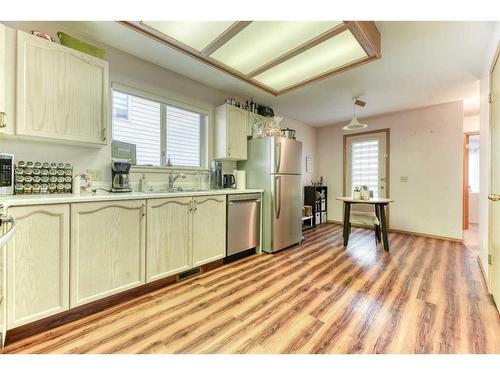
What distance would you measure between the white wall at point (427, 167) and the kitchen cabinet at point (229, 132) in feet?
10.2

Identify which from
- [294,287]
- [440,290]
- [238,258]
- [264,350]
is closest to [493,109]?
[440,290]

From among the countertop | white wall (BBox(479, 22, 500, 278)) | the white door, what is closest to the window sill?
the countertop

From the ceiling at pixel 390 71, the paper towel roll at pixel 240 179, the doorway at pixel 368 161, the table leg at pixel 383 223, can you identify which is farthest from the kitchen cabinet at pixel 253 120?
the doorway at pixel 368 161

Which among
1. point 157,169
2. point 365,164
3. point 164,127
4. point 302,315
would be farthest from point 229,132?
point 365,164

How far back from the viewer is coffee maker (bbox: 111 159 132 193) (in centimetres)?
206

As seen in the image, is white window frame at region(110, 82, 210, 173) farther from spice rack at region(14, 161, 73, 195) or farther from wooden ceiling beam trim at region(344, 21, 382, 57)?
wooden ceiling beam trim at region(344, 21, 382, 57)

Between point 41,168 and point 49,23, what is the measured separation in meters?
1.28

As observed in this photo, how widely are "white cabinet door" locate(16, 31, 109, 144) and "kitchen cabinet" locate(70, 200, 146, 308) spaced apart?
0.68 meters

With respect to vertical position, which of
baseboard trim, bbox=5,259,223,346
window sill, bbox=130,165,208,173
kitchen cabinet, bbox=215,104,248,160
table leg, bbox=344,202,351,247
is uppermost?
kitchen cabinet, bbox=215,104,248,160

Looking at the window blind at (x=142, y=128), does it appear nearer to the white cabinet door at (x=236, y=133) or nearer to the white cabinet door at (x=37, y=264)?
the white cabinet door at (x=236, y=133)

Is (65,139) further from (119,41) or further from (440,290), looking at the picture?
(440,290)

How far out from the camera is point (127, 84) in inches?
92.8

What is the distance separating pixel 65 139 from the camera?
1.75m

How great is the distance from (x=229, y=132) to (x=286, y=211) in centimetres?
143
